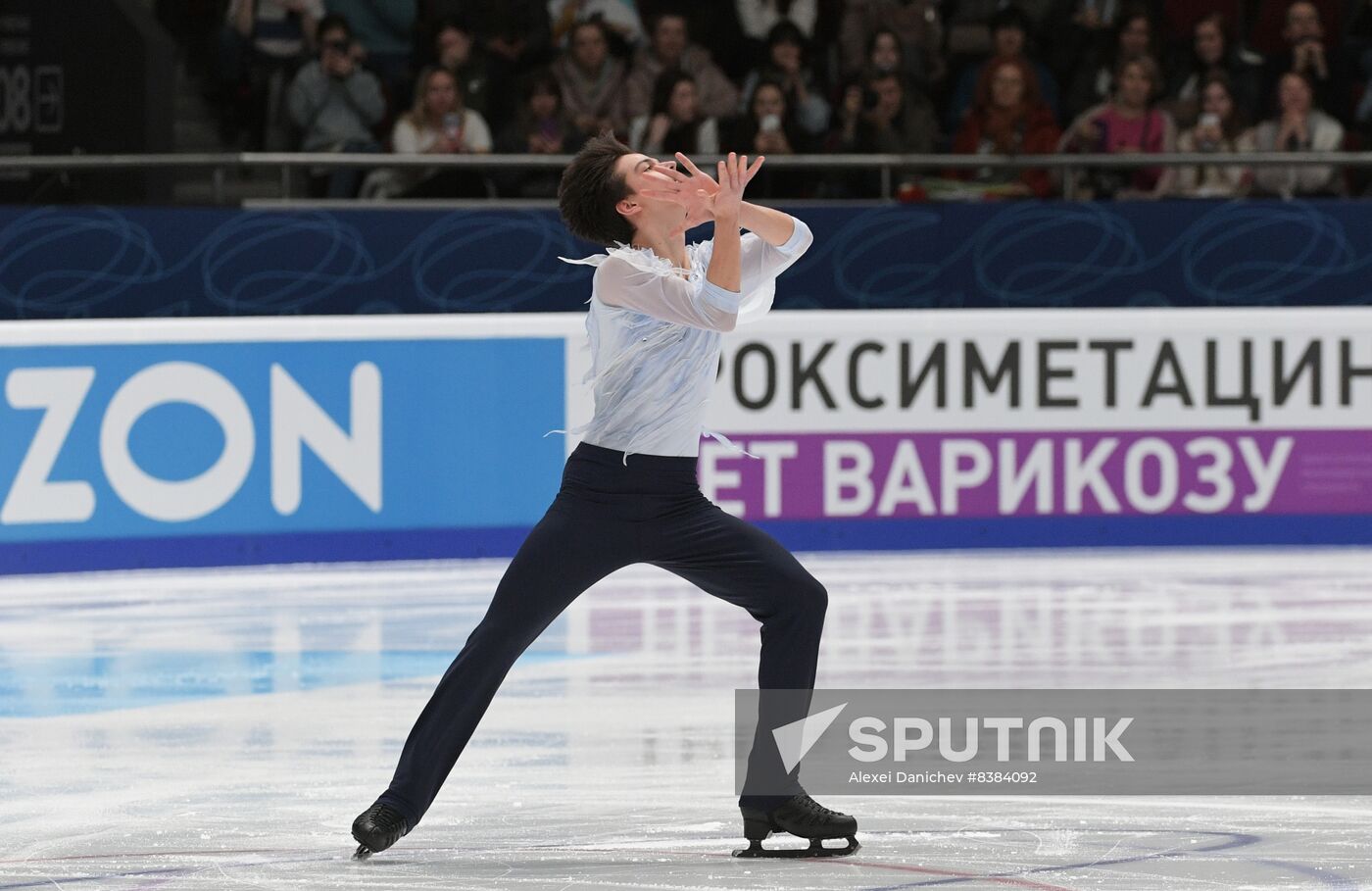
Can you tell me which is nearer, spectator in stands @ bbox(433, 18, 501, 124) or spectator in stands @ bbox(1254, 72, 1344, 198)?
spectator in stands @ bbox(1254, 72, 1344, 198)

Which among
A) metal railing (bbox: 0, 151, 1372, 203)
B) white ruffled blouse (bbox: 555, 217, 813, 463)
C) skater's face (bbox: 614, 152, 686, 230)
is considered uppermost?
metal railing (bbox: 0, 151, 1372, 203)

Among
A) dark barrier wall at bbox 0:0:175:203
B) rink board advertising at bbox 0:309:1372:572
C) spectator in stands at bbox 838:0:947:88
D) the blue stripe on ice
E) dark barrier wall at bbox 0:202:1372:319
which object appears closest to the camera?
the blue stripe on ice

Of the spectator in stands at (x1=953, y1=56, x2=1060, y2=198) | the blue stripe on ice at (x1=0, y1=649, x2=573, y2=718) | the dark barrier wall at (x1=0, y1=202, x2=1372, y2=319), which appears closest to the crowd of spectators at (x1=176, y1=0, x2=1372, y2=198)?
the spectator in stands at (x1=953, y1=56, x2=1060, y2=198)

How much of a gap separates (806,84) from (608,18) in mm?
1225

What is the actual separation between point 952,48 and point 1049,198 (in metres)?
1.81

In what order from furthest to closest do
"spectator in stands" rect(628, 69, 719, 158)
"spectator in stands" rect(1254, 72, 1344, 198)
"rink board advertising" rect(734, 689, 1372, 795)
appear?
"spectator in stands" rect(1254, 72, 1344, 198), "spectator in stands" rect(628, 69, 719, 158), "rink board advertising" rect(734, 689, 1372, 795)

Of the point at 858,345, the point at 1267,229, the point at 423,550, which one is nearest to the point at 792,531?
the point at 858,345

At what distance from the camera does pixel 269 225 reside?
37.1 feet

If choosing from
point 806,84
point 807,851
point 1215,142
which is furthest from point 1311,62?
point 807,851

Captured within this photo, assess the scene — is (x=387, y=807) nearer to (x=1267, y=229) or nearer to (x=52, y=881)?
(x=52, y=881)

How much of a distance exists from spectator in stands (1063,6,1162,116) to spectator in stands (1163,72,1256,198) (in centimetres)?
42

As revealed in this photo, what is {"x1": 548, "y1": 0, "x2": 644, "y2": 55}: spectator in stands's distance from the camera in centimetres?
1316

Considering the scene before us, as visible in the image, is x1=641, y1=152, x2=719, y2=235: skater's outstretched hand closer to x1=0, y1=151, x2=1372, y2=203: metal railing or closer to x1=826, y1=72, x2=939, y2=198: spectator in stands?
x1=0, y1=151, x2=1372, y2=203: metal railing

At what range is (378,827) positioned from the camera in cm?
530
